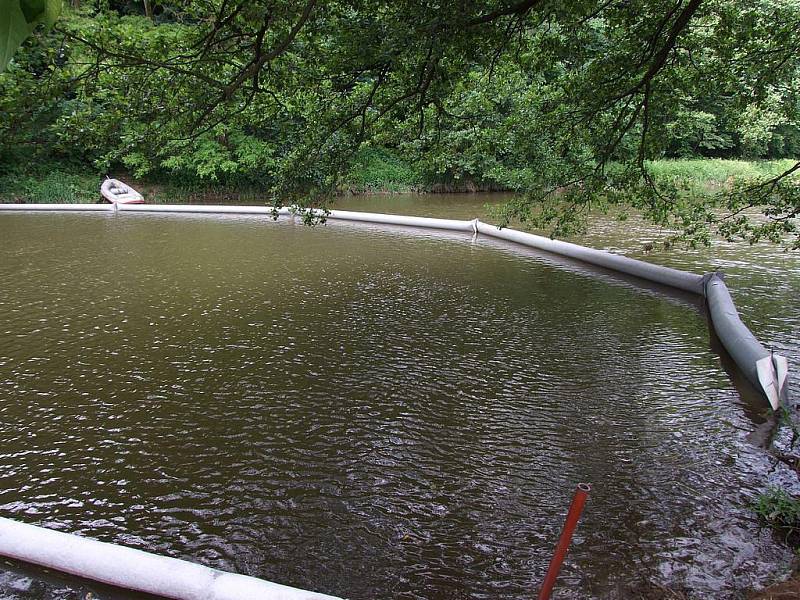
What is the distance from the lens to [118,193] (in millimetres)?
19703

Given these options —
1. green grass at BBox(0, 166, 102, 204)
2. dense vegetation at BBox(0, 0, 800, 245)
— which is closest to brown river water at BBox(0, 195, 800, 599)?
dense vegetation at BBox(0, 0, 800, 245)

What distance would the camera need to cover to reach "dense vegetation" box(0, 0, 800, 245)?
16.2 feet

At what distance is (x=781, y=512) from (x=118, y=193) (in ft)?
67.1

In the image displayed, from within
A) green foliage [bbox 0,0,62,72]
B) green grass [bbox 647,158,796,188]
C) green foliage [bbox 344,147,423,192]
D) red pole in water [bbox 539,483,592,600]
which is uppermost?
green grass [bbox 647,158,796,188]

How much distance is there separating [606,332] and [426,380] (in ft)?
8.25

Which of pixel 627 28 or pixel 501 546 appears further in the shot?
pixel 627 28

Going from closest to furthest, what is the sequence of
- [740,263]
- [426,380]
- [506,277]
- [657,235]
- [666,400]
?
[666,400] → [426,380] → [506,277] → [740,263] → [657,235]

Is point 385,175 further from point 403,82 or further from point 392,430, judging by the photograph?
point 392,430

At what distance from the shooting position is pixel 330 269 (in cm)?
981

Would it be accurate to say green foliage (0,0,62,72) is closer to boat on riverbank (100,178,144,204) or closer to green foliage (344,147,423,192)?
boat on riverbank (100,178,144,204)

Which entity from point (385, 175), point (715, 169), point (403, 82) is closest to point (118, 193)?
point (385, 175)

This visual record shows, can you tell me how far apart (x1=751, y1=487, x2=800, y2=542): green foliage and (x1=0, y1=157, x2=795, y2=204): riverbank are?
15.3m

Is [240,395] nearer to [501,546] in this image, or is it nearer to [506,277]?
[501,546]

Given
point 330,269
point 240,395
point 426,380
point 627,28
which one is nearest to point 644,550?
point 426,380
